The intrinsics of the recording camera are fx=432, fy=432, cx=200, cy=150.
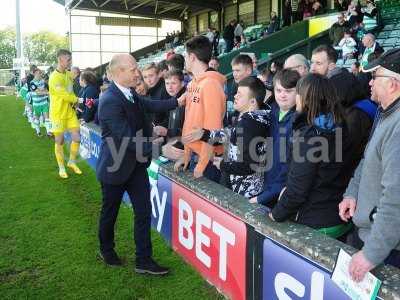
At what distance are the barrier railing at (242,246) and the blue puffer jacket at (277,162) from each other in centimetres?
17

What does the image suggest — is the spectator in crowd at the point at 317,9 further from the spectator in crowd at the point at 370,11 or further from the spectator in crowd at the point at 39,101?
the spectator in crowd at the point at 39,101

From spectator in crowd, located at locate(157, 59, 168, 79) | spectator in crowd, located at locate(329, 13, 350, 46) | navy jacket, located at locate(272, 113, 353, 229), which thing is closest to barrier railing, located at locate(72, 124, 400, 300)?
navy jacket, located at locate(272, 113, 353, 229)

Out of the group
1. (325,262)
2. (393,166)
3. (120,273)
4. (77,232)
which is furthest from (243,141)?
(77,232)

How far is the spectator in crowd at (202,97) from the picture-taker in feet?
10.6

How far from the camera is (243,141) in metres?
2.93

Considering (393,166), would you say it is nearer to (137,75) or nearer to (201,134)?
(201,134)

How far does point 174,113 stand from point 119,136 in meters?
0.91

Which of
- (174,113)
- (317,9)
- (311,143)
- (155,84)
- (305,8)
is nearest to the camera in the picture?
(311,143)

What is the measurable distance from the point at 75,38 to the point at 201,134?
34.2 meters

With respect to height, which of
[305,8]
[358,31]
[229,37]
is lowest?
[358,31]

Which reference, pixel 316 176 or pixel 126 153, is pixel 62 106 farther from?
pixel 316 176

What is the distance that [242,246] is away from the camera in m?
2.69

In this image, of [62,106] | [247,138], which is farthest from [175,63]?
[62,106]

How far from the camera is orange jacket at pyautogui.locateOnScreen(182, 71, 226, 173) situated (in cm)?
324
